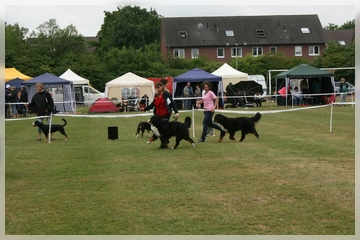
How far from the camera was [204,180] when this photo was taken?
11.1 m

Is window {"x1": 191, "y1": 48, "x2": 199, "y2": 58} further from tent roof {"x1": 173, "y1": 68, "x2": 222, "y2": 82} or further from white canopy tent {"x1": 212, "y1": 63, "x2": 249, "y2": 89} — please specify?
tent roof {"x1": 173, "y1": 68, "x2": 222, "y2": 82}

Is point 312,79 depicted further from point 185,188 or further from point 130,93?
point 185,188

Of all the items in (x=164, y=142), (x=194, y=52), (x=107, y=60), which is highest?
(x=194, y=52)

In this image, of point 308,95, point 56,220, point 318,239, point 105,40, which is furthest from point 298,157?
point 105,40

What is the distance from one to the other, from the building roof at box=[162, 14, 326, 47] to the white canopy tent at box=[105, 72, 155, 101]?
114 feet

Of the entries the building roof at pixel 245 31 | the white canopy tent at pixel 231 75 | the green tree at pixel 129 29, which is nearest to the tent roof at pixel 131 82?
the white canopy tent at pixel 231 75

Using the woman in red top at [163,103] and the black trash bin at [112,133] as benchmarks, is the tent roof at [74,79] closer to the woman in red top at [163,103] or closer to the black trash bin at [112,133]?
the black trash bin at [112,133]

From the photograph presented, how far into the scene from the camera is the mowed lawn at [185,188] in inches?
309

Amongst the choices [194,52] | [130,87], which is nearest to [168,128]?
[130,87]

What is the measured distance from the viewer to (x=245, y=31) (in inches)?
3105

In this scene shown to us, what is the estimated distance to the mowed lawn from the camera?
7.84 metres

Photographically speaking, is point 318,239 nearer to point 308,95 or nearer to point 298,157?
point 298,157

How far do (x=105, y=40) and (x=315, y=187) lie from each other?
82129 mm

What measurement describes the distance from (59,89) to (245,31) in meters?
40.4
